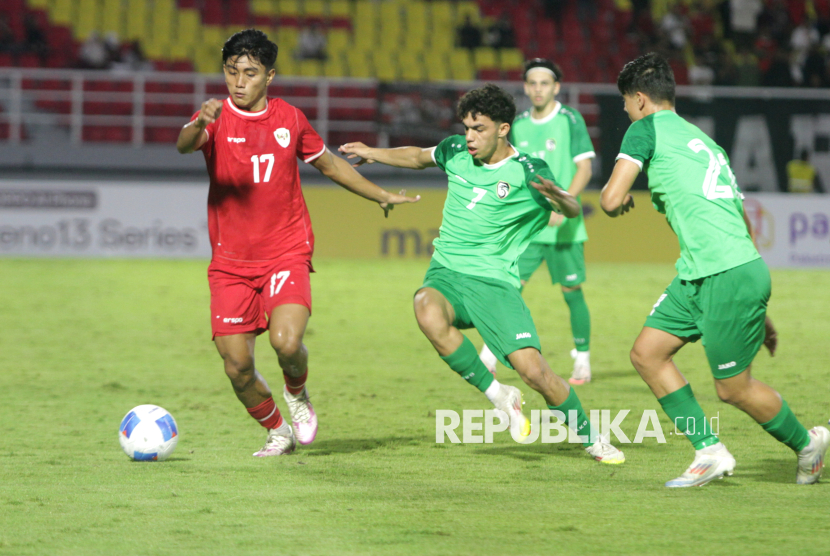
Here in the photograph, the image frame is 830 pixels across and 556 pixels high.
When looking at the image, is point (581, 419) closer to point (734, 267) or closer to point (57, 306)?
point (734, 267)

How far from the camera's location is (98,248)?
17438mm

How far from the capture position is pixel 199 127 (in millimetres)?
5238

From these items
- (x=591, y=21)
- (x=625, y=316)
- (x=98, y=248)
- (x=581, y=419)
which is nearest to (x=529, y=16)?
(x=591, y=21)

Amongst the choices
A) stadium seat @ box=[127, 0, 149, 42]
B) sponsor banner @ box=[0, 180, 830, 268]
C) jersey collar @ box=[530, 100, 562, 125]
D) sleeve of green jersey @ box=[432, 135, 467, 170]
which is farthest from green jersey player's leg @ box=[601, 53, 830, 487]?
stadium seat @ box=[127, 0, 149, 42]

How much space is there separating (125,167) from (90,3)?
221 inches

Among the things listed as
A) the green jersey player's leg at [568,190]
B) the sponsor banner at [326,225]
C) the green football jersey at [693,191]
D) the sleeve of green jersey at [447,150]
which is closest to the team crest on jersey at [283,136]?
the sleeve of green jersey at [447,150]

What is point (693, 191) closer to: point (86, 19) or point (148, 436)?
point (148, 436)

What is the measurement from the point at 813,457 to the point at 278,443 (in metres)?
2.84

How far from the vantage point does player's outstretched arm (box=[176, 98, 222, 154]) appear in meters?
5.00

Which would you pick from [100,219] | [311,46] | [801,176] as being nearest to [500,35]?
[311,46]

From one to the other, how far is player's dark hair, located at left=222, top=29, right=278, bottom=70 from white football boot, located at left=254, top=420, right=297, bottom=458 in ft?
6.74

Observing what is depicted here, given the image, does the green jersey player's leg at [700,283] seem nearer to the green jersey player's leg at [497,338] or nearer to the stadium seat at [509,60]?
the green jersey player's leg at [497,338]

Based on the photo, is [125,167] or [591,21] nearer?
[125,167]

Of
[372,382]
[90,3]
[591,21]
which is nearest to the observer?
[372,382]
